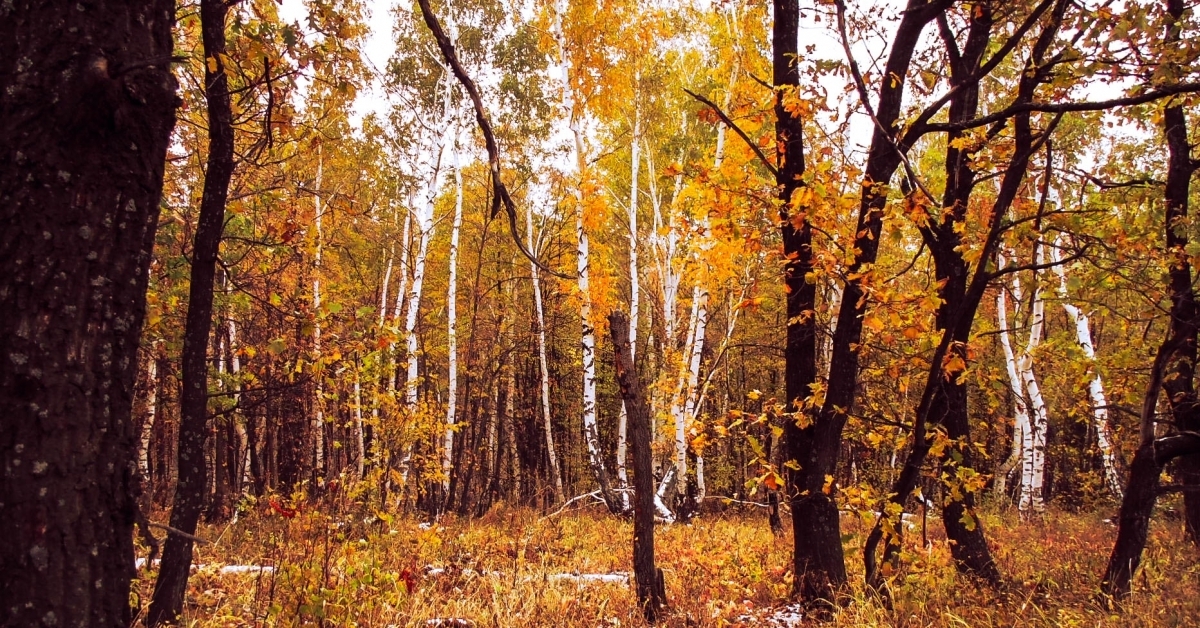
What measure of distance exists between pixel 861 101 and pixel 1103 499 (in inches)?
694

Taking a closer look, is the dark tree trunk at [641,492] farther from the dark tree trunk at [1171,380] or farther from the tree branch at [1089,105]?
the dark tree trunk at [1171,380]

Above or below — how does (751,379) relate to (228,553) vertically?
above

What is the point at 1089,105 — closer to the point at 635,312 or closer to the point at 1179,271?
the point at 1179,271

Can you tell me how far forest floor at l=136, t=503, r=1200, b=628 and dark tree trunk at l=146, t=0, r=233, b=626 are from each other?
0.45 m

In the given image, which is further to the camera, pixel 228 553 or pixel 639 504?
pixel 228 553

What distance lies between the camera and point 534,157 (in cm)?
1695

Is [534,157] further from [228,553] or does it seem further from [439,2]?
[228,553]

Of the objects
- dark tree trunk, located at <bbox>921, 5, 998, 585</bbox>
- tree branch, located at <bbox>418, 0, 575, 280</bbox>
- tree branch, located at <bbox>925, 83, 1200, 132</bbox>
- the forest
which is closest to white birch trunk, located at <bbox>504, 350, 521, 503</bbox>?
the forest

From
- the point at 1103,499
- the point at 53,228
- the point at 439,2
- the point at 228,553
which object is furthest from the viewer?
the point at 1103,499

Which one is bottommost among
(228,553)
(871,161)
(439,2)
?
(228,553)

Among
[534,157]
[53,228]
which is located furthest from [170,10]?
[534,157]

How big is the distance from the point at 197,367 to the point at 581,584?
138 inches

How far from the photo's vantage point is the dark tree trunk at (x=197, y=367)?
3.59m

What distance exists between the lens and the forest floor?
160 inches
